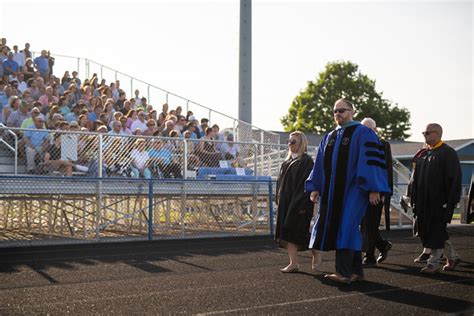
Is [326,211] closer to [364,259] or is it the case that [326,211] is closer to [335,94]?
[364,259]

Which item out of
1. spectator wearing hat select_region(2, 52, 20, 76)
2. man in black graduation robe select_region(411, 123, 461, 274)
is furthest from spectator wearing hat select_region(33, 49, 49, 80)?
man in black graduation robe select_region(411, 123, 461, 274)

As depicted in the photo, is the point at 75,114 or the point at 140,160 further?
the point at 75,114

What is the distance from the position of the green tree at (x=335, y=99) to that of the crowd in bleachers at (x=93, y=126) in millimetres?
51611

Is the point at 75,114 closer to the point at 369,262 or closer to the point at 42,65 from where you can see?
the point at 42,65

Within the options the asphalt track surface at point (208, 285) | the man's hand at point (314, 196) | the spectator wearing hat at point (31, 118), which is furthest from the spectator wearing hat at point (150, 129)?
the man's hand at point (314, 196)

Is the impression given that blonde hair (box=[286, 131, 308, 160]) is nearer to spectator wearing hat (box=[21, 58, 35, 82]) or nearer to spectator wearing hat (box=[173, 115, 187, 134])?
spectator wearing hat (box=[173, 115, 187, 134])

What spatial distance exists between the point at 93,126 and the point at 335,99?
57.9m

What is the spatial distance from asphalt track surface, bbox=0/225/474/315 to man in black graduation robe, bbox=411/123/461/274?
47 centimetres

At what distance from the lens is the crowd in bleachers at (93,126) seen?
14.6 meters

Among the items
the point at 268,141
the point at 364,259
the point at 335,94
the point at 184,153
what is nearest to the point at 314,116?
the point at 335,94

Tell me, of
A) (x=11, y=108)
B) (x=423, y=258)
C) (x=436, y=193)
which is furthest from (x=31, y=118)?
(x=436, y=193)

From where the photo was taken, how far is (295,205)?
10055 millimetres

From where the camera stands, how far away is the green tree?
71.0m

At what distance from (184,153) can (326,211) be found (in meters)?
7.65
